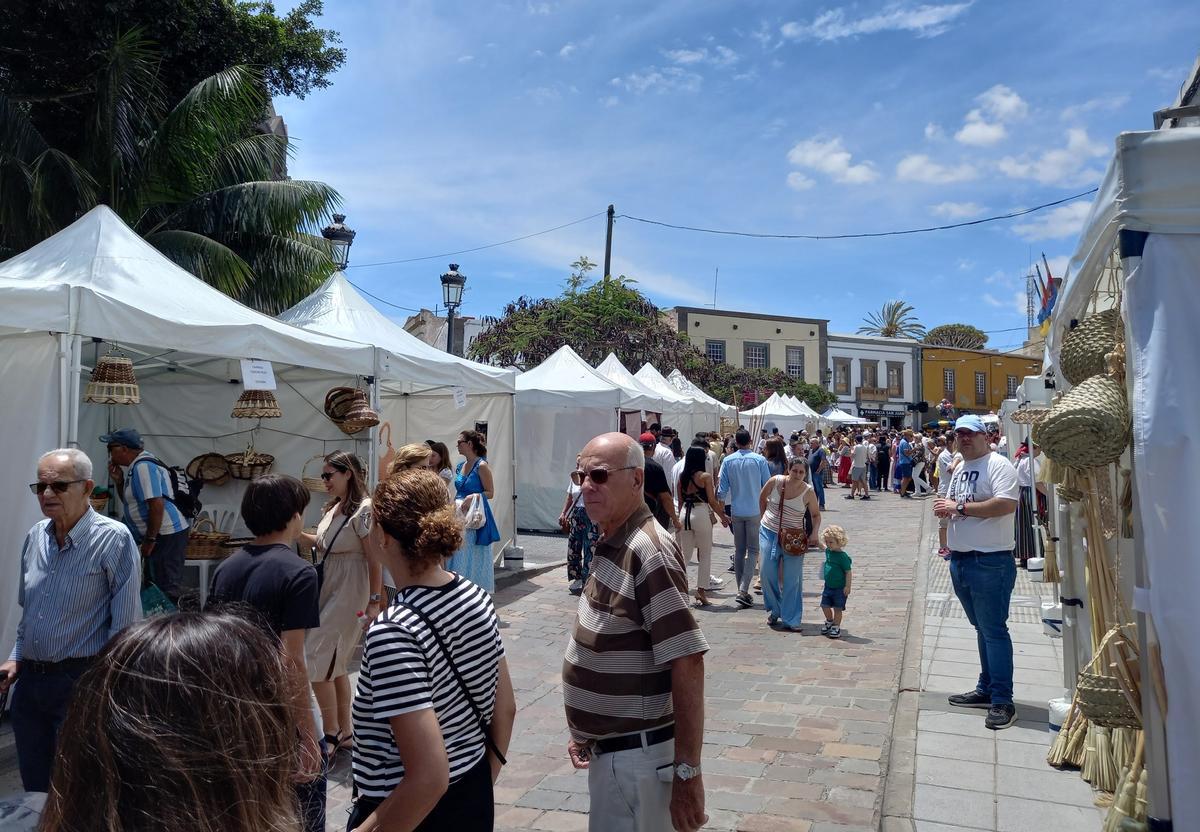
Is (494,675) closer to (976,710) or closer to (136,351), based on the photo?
(976,710)

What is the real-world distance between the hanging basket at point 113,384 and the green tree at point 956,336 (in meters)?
67.9

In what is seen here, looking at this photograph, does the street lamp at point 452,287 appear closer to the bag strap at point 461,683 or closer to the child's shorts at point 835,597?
the child's shorts at point 835,597

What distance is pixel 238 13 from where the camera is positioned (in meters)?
17.4

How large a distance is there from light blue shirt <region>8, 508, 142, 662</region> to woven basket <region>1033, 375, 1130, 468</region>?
139 inches

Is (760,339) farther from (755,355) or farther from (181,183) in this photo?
(181,183)

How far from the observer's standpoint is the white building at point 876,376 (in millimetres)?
54969

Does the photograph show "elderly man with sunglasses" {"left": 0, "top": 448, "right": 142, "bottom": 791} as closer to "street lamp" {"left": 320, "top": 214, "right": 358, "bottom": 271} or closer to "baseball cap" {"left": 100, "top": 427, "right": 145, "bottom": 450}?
"baseball cap" {"left": 100, "top": 427, "right": 145, "bottom": 450}

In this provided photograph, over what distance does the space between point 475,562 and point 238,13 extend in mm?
14731

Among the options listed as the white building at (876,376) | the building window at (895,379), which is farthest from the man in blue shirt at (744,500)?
the building window at (895,379)

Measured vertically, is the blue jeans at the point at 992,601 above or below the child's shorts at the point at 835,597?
above

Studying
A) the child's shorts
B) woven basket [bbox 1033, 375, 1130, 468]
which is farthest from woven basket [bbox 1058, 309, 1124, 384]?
the child's shorts

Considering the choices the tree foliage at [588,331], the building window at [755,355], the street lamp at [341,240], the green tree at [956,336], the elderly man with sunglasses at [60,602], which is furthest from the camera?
the green tree at [956,336]

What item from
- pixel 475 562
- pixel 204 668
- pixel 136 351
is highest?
pixel 136 351

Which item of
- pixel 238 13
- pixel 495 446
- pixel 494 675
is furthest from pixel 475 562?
pixel 238 13
